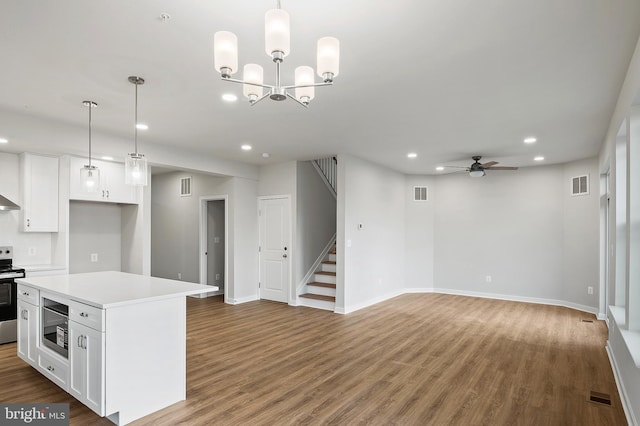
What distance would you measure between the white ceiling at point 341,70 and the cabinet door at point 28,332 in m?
1.98

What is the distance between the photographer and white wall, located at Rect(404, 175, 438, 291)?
834 cm

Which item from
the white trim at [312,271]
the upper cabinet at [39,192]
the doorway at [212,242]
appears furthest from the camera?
the doorway at [212,242]

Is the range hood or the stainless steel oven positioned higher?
the range hood

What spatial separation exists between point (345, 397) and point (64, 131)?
4433 millimetres

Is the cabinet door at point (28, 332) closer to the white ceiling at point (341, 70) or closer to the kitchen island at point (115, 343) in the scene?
the kitchen island at point (115, 343)

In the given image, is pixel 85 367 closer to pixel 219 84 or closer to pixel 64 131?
pixel 219 84

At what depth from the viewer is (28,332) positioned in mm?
3520

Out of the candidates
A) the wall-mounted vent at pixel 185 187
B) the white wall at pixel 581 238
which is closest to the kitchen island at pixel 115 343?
the wall-mounted vent at pixel 185 187

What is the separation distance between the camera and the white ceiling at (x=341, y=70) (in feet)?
7.13

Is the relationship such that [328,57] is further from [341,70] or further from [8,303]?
[8,303]

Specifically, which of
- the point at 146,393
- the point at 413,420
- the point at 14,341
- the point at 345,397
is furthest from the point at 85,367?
the point at 14,341

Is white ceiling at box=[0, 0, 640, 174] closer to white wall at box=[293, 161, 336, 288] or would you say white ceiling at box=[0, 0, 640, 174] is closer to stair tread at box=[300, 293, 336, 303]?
white wall at box=[293, 161, 336, 288]

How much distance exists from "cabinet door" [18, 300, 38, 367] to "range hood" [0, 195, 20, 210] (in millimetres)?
1493

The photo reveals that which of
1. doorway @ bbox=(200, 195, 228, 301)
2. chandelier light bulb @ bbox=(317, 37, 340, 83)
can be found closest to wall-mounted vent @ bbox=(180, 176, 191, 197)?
doorway @ bbox=(200, 195, 228, 301)
